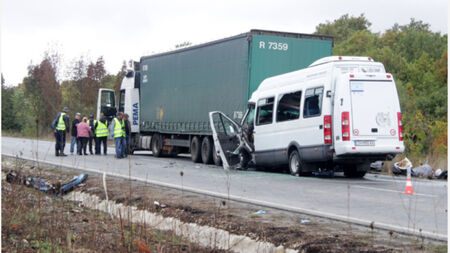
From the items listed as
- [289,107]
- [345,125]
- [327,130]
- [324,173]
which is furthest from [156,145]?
[345,125]

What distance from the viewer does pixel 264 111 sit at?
18.4 meters

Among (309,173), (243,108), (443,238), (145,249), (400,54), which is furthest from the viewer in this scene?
(400,54)

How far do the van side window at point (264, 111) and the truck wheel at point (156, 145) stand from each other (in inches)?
360

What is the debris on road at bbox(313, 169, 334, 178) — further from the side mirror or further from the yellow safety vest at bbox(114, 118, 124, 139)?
the side mirror

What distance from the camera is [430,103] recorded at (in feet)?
186

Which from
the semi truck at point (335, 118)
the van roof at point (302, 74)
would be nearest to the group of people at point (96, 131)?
the van roof at point (302, 74)

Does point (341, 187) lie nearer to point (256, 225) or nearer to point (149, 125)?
point (256, 225)

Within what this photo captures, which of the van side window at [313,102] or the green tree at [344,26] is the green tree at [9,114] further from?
the van side window at [313,102]

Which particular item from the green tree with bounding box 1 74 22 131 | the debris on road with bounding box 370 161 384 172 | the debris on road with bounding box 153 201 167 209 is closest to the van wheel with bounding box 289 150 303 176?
the debris on road with bounding box 370 161 384 172

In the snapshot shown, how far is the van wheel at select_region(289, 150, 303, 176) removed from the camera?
16.6 metres

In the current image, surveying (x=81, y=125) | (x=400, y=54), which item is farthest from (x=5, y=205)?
(x=400, y=54)

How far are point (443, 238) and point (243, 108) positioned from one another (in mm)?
13365

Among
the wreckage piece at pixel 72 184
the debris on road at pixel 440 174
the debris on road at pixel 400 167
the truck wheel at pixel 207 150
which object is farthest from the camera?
the truck wheel at pixel 207 150

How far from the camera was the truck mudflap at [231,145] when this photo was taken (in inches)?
754
